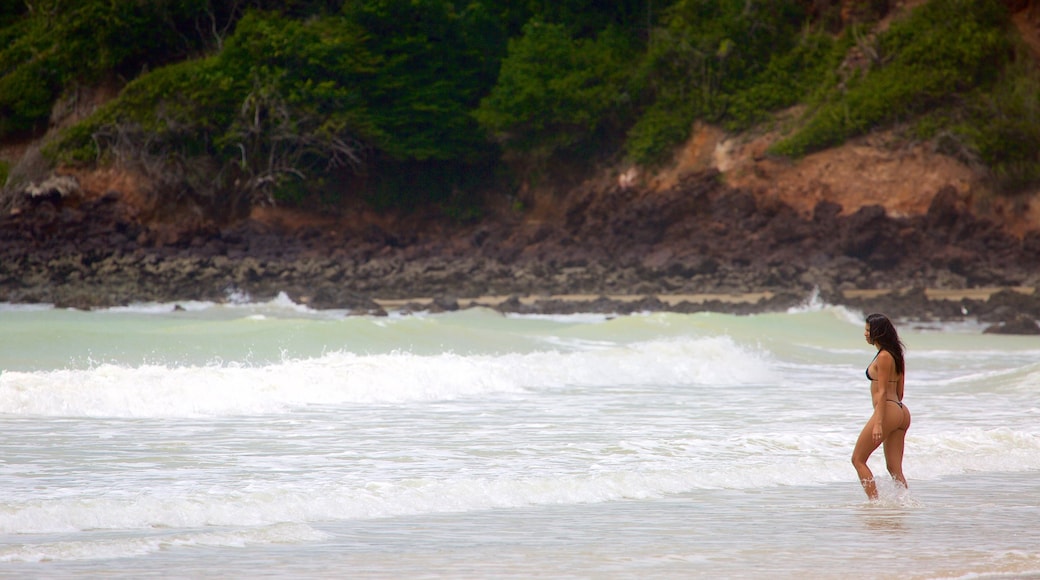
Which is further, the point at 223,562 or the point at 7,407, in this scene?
the point at 7,407

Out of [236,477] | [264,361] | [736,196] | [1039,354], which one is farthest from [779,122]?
[236,477]

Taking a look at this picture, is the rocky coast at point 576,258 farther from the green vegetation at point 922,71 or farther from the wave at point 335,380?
the wave at point 335,380

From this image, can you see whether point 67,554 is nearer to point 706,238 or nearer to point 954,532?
point 954,532

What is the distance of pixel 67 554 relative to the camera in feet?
17.9

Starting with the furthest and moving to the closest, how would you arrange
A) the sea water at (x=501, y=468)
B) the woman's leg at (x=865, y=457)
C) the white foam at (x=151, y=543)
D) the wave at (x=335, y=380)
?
the wave at (x=335, y=380) < the woman's leg at (x=865, y=457) < the sea water at (x=501, y=468) < the white foam at (x=151, y=543)

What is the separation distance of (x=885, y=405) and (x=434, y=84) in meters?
30.6

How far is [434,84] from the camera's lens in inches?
1430

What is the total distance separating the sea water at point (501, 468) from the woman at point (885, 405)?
199 mm

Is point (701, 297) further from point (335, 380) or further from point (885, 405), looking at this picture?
point (885, 405)

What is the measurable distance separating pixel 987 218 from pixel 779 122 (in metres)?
6.42

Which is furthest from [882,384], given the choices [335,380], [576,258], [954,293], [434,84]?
[434,84]

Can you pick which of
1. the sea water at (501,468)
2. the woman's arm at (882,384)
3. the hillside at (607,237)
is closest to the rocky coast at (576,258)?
the hillside at (607,237)

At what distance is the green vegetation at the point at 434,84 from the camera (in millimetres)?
33062

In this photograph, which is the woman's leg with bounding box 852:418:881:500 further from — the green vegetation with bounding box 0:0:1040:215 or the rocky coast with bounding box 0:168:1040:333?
the green vegetation with bounding box 0:0:1040:215
